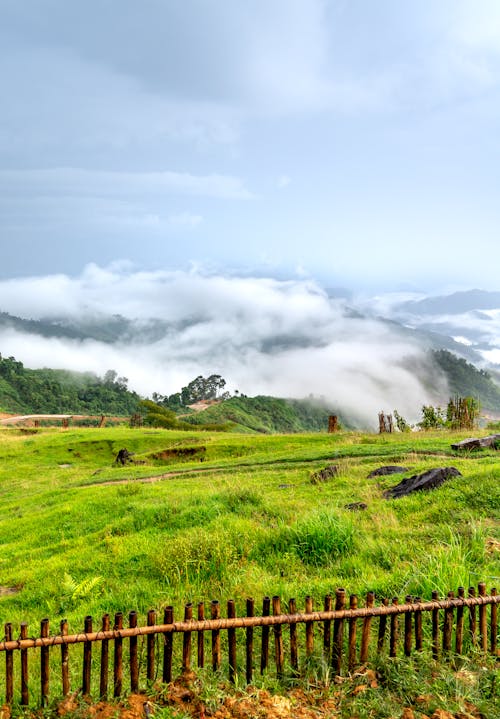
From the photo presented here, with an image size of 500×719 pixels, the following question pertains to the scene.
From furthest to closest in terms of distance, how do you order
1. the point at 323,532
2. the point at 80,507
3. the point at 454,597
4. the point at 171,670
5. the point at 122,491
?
the point at 122,491 < the point at 80,507 < the point at 323,532 < the point at 454,597 < the point at 171,670

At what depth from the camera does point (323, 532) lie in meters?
9.45

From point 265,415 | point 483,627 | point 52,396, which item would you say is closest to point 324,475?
point 483,627

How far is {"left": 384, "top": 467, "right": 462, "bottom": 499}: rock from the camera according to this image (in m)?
12.8

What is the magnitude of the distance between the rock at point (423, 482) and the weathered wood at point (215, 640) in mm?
8439

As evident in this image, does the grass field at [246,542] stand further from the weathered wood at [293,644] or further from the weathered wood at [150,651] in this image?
the weathered wood at [150,651]

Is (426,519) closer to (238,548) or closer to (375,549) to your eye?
(375,549)

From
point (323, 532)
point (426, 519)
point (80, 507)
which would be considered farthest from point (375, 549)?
point (80, 507)

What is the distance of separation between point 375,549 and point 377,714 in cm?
416

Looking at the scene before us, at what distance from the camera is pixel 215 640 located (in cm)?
550

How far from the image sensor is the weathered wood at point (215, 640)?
5445 millimetres

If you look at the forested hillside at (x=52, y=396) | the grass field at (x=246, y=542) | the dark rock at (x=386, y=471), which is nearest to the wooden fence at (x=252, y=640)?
the grass field at (x=246, y=542)

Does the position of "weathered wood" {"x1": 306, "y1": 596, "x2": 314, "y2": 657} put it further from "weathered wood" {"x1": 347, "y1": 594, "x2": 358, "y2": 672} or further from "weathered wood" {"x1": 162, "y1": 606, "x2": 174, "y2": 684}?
"weathered wood" {"x1": 162, "y1": 606, "x2": 174, "y2": 684}

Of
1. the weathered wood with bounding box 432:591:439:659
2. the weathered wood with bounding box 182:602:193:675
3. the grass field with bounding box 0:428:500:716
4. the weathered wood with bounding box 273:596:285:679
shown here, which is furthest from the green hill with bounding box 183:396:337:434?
the weathered wood with bounding box 182:602:193:675

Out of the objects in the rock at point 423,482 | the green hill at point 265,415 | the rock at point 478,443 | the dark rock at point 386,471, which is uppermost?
the rock at point 478,443
